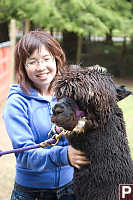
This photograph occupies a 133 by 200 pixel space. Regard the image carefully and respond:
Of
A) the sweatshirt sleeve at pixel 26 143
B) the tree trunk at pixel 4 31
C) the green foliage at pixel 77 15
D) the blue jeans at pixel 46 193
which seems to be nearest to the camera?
the sweatshirt sleeve at pixel 26 143

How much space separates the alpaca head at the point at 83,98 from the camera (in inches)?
44.9

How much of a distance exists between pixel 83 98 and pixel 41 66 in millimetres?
441

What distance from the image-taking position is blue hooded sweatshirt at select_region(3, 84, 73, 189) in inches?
54.3

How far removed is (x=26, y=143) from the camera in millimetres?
1410

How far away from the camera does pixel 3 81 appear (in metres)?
7.29

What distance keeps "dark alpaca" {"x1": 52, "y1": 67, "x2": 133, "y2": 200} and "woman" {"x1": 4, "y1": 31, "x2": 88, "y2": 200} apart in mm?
236

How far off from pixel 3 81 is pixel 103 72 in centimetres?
621

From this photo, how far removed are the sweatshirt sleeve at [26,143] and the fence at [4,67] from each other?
5.62 meters

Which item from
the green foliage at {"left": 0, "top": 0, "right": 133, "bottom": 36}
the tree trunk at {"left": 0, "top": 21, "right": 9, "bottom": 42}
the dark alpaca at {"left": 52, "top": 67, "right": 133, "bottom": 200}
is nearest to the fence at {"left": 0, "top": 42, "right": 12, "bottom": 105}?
the green foliage at {"left": 0, "top": 0, "right": 133, "bottom": 36}

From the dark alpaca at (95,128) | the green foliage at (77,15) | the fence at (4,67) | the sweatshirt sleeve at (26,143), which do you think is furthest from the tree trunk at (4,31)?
the dark alpaca at (95,128)

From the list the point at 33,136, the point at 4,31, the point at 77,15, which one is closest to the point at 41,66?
the point at 33,136

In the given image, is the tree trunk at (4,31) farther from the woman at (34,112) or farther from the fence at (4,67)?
the woman at (34,112)

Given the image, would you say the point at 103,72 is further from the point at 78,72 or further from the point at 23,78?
the point at 23,78

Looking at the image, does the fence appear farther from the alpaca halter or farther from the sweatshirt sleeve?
the alpaca halter
